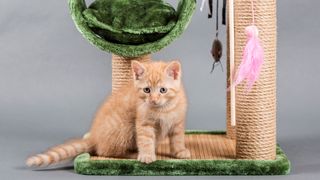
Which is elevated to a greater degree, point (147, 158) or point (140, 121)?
point (140, 121)

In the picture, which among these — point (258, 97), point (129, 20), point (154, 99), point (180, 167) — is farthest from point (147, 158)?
point (129, 20)

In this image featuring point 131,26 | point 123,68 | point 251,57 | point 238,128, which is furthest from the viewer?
point 123,68

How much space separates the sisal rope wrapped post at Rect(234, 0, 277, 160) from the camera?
3.92 metres

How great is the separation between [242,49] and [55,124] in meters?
1.22

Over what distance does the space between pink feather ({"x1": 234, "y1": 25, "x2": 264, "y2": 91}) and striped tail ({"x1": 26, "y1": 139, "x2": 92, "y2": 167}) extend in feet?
2.42

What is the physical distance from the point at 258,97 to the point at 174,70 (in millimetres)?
396

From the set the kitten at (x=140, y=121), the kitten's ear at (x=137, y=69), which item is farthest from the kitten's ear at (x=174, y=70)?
the kitten's ear at (x=137, y=69)

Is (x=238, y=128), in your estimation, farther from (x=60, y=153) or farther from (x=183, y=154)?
(x=60, y=153)

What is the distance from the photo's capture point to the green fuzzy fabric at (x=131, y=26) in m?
4.11

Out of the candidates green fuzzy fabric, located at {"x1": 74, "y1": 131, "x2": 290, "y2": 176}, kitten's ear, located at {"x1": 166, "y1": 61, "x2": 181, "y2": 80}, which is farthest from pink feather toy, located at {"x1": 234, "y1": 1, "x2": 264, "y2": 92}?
green fuzzy fabric, located at {"x1": 74, "y1": 131, "x2": 290, "y2": 176}

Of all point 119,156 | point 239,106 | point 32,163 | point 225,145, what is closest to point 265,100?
point 239,106

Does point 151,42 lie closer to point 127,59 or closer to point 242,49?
point 127,59

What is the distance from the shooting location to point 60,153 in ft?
13.0

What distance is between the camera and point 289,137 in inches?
178
